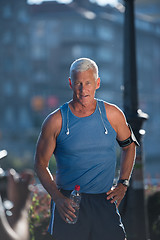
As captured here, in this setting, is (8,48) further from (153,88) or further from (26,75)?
(153,88)

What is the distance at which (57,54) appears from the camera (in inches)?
3246

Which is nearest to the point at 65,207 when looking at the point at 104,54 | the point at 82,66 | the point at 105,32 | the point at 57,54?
the point at 82,66

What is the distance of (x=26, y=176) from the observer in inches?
134

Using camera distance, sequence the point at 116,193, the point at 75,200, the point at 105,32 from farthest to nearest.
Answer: the point at 105,32 < the point at 116,193 < the point at 75,200

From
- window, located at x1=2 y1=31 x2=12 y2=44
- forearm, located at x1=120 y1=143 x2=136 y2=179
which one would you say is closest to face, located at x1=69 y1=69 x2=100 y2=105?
forearm, located at x1=120 y1=143 x2=136 y2=179

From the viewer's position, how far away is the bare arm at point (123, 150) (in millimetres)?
3342

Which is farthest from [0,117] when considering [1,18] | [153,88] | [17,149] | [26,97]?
[153,88]

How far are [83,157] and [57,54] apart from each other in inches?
3162

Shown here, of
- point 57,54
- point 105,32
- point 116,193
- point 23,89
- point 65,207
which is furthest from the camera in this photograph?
point 105,32

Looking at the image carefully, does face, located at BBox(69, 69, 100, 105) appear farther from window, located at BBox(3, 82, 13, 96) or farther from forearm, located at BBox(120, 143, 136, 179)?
window, located at BBox(3, 82, 13, 96)

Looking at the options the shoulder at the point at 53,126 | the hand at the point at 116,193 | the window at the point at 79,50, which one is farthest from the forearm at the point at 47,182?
the window at the point at 79,50

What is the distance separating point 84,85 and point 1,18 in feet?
273

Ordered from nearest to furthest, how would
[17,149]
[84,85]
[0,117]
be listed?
[84,85], [17,149], [0,117]

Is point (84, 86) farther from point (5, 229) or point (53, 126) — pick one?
point (5, 229)
